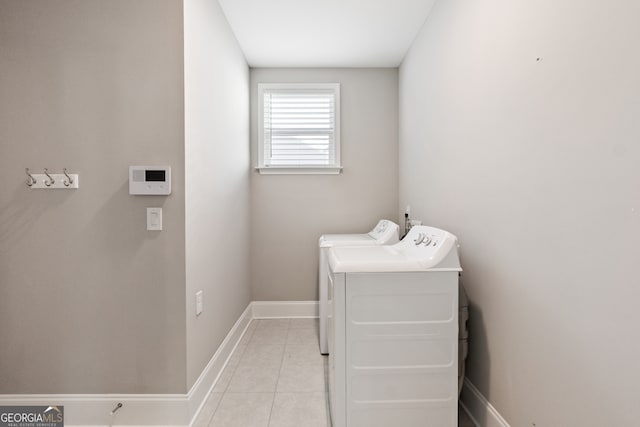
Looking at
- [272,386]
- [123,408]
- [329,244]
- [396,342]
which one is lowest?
Answer: [272,386]

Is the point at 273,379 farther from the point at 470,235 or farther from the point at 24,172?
the point at 24,172

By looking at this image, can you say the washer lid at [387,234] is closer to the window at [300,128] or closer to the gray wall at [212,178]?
the window at [300,128]

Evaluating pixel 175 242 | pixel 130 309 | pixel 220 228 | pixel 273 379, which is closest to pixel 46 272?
pixel 130 309

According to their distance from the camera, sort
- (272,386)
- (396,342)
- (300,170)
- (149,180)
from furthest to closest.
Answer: (300,170) < (272,386) < (149,180) < (396,342)

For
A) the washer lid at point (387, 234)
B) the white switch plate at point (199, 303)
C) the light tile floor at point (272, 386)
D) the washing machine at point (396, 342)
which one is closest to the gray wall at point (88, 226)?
the white switch plate at point (199, 303)

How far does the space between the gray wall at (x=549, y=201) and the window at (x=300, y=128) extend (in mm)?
1437

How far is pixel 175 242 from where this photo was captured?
1577 mm

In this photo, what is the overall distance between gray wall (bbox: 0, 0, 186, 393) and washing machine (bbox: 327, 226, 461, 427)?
85 cm

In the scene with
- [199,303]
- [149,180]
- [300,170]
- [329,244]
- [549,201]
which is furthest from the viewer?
[300,170]

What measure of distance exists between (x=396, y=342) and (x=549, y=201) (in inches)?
32.9

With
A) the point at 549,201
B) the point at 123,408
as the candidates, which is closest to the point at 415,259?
the point at 549,201

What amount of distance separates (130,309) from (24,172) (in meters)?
0.89

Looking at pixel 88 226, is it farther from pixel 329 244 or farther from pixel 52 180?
pixel 329 244

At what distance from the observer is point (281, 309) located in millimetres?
3148
